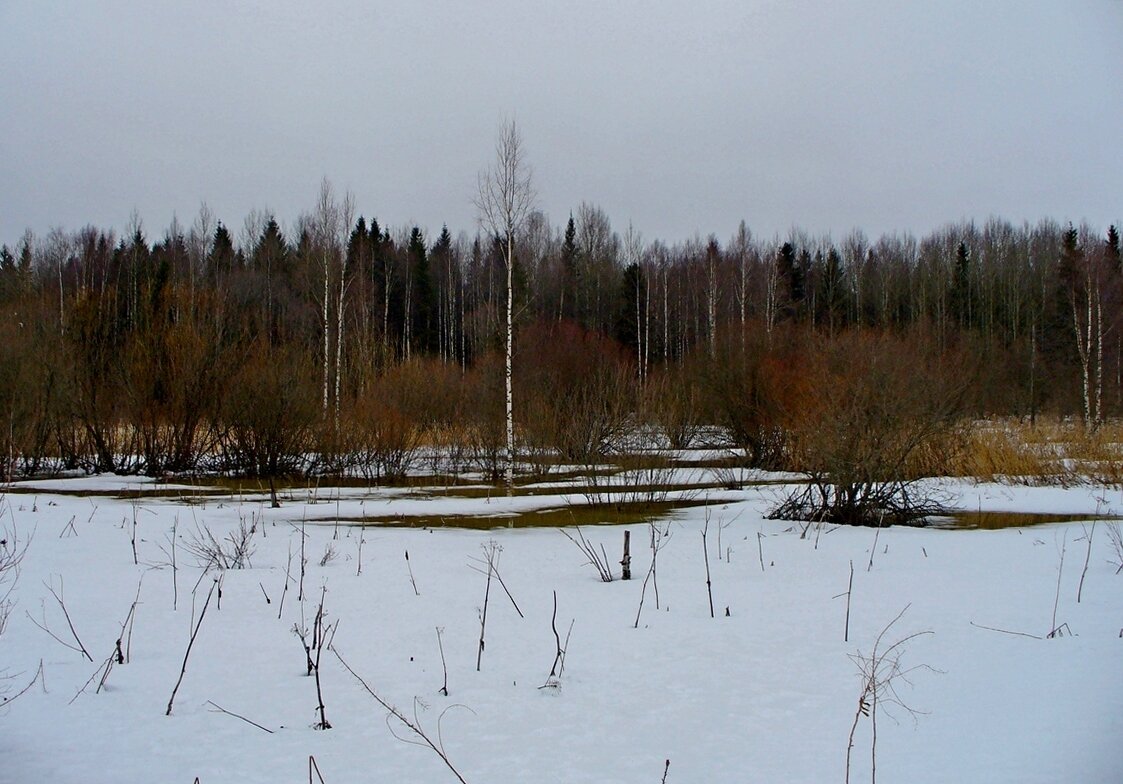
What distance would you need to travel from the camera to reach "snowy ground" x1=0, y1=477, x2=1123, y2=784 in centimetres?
381

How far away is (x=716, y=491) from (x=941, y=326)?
123 ft

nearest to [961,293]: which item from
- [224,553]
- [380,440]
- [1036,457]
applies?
[1036,457]

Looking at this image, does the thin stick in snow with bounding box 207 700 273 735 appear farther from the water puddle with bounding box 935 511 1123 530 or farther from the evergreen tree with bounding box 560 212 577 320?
the evergreen tree with bounding box 560 212 577 320

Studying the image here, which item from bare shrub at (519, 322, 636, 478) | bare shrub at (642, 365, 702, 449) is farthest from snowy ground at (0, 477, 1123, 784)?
bare shrub at (519, 322, 636, 478)

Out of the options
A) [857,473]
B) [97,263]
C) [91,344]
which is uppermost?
[97,263]

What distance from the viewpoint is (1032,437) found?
19.3 meters

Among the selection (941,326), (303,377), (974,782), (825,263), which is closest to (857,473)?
(974,782)

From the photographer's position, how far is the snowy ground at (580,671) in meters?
3.81

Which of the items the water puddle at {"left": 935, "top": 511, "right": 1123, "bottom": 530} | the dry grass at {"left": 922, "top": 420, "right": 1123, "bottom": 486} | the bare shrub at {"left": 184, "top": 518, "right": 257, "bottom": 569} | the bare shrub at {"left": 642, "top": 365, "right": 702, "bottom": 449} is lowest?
the water puddle at {"left": 935, "top": 511, "right": 1123, "bottom": 530}

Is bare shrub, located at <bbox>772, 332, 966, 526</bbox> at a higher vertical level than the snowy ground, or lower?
higher

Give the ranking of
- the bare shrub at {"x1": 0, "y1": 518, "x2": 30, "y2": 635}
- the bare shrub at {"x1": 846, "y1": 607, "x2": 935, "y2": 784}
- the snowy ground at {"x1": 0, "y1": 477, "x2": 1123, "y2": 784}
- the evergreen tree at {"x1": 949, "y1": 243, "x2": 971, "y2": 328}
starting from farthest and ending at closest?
the evergreen tree at {"x1": 949, "y1": 243, "x2": 971, "y2": 328} < the bare shrub at {"x1": 0, "y1": 518, "x2": 30, "y2": 635} < the bare shrub at {"x1": 846, "y1": 607, "x2": 935, "y2": 784} < the snowy ground at {"x1": 0, "y1": 477, "x2": 1123, "y2": 784}

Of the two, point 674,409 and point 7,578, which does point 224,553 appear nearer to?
point 7,578

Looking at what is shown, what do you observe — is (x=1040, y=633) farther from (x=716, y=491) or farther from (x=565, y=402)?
(x=565, y=402)

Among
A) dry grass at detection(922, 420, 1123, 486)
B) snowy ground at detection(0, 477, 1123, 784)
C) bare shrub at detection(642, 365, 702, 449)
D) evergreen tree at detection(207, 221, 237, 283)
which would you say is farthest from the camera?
evergreen tree at detection(207, 221, 237, 283)
